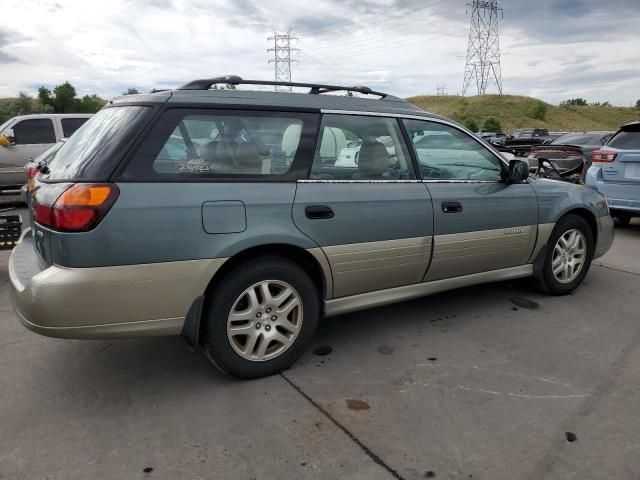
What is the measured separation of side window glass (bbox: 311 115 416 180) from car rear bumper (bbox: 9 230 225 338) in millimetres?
973

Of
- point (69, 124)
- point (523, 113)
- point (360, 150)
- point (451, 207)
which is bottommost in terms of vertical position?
point (451, 207)

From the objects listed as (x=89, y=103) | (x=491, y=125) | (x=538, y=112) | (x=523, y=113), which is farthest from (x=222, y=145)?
(x=538, y=112)

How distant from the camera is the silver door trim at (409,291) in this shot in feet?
10.8

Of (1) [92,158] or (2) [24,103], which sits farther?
(2) [24,103]

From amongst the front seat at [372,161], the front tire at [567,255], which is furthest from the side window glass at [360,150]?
the front tire at [567,255]

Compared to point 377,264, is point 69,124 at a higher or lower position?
higher

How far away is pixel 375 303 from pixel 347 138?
113 cm

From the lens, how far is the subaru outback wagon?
8.23 feet

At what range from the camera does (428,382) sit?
3.01 metres

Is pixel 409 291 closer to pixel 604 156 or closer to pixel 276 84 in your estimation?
pixel 276 84

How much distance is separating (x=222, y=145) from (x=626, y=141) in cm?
657

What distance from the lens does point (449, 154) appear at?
12.7ft

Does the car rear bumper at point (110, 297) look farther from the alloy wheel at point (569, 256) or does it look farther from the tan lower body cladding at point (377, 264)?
the alloy wheel at point (569, 256)

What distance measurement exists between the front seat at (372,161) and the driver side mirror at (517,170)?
1.19 m
